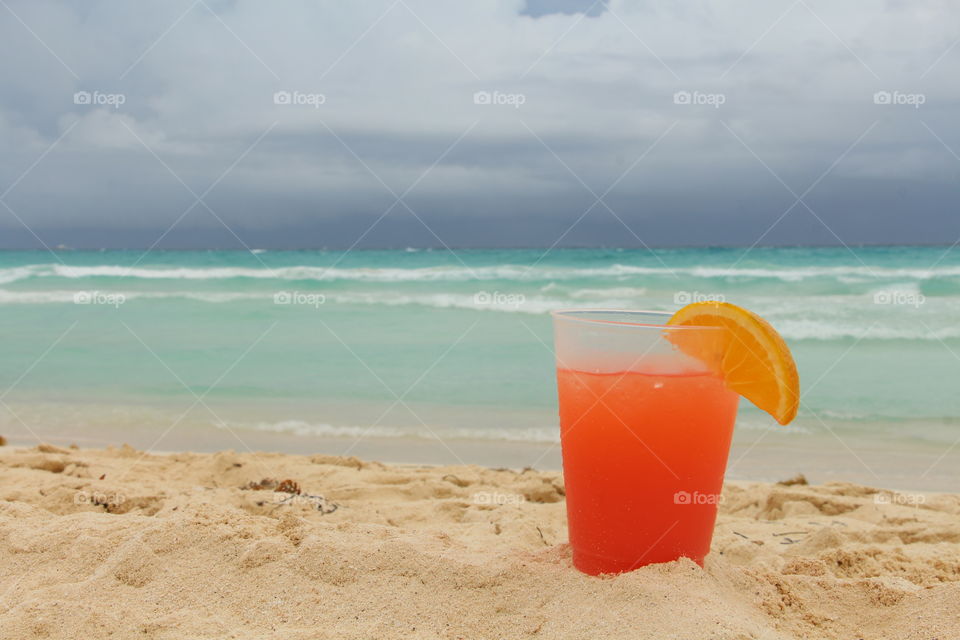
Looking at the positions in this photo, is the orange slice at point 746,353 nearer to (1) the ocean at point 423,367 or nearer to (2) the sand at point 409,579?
(2) the sand at point 409,579

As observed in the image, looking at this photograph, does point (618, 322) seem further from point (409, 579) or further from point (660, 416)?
point (409, 579)

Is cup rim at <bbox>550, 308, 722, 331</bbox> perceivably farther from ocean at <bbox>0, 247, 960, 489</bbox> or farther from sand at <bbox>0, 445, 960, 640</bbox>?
ocean at <bbox>0, 247, 960, 489</bbox>

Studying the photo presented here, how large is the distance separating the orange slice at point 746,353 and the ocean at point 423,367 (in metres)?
2.55

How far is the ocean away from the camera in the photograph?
→ 4.76m

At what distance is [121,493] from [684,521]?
7.13 feet

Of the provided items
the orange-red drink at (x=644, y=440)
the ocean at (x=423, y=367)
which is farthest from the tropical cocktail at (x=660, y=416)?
the ocean at (x=423, y=367)

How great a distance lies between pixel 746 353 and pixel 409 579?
Answer: 3.44 feet

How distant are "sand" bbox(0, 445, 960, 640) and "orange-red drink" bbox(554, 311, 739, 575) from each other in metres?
0.08

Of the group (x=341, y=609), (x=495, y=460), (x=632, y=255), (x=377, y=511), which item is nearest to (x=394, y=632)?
(x=341, y=609)

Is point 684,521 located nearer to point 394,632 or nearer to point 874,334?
point 394,632

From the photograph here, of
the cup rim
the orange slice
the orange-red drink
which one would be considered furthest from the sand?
the cup rim

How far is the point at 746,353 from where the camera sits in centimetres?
181

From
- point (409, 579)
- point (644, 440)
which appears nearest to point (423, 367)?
point (409, 579)

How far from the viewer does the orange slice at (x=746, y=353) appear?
1.78 meters
